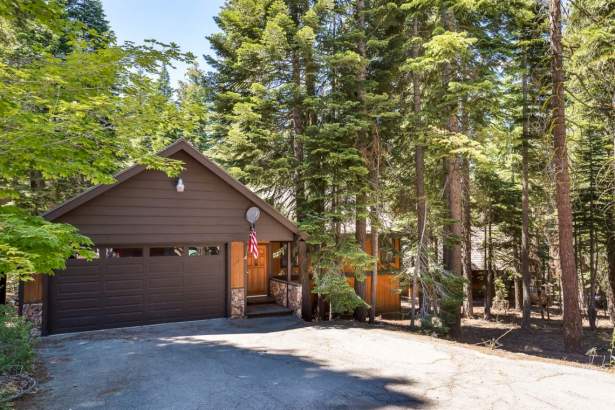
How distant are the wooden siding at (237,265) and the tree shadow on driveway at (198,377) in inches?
97.9

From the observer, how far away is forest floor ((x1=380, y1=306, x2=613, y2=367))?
11359 millimetres

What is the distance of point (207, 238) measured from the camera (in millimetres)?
11109

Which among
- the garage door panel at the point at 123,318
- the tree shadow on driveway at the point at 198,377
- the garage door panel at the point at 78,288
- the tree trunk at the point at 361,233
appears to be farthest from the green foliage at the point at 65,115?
the tree trunk at the point at 361,233

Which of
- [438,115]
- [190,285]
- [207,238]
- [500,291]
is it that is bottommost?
[500,291]

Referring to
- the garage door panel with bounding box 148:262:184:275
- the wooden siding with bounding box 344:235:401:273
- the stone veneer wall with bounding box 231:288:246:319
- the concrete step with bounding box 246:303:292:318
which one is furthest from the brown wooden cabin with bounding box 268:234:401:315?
the garage door panel with bounding box 148:262:184:275

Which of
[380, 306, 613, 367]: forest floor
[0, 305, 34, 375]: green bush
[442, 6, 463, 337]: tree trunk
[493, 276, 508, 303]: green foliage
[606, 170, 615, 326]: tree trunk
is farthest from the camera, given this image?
[493, 276, 508, 303]: green foliage

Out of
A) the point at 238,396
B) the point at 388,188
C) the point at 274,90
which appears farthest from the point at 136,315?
the point at 388,188

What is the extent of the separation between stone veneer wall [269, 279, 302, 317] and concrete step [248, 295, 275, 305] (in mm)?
179

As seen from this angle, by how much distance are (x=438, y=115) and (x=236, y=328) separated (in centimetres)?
839

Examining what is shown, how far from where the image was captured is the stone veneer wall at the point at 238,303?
11477mm

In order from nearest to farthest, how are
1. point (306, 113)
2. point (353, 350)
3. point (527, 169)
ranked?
point (353, 350), point (306, 113), point (527, 169)

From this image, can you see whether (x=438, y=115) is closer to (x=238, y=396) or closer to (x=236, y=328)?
(x=236, y=328)

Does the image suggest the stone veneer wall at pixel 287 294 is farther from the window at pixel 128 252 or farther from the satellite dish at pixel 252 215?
the window at pixel 128 252

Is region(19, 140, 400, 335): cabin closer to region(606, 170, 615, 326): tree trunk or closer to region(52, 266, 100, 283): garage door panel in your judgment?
region(52, 266, 100, 283): garage door panel
